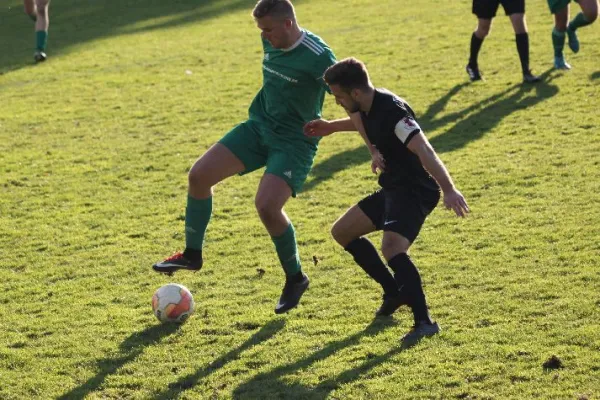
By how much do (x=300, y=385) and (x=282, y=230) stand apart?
133cm

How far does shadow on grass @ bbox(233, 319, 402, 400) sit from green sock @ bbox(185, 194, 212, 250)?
4.34 ft

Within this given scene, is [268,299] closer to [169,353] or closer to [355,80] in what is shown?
[169,353]

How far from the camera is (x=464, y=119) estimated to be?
36.7ft

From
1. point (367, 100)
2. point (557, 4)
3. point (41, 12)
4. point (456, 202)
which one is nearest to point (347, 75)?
point (367, 100)

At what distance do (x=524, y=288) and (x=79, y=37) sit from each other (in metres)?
14.0

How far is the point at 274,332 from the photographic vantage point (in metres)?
6.11

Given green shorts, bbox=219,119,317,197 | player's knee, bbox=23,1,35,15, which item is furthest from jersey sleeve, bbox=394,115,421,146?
player's knee, bbox=23,1,35,15

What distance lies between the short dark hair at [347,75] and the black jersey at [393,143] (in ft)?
Result: 0.65

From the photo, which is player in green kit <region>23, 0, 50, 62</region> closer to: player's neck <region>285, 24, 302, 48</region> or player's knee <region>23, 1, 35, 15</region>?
player's knee <region>23, 1, 35, 15</region>

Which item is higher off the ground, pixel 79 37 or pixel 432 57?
pixel 432 57

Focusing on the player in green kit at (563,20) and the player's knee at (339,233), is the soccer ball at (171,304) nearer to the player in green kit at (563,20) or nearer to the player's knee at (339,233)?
the player's knee at (339,233)

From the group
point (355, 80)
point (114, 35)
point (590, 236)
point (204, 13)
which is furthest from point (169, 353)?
point (204, 13)

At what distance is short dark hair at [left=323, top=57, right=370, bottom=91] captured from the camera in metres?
5.56

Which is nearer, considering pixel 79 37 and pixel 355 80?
pixel 355 80
